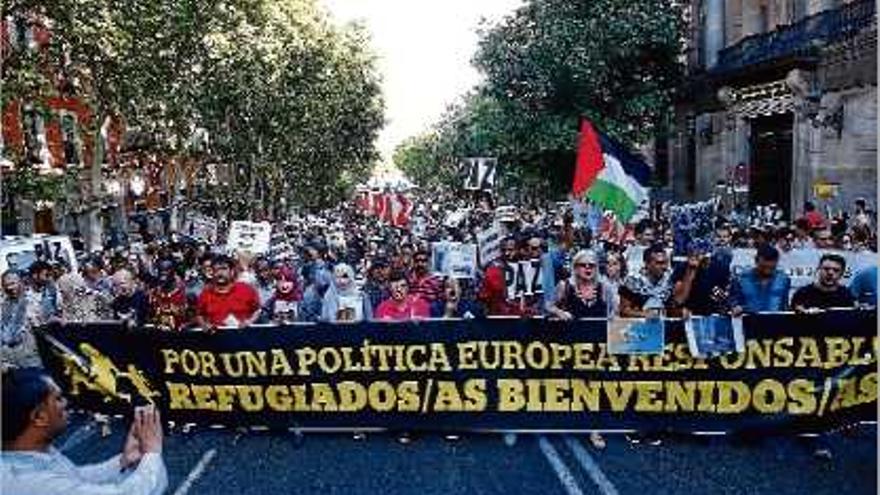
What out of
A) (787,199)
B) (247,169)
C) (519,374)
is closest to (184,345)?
(519,374)

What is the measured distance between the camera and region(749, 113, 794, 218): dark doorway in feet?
95.4

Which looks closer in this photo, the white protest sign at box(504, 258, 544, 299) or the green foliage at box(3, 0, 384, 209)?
the white protest sign at box(504, 258, 544, 299)

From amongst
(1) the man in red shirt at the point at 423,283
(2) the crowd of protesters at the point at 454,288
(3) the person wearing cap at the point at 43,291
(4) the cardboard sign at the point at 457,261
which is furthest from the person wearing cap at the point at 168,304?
(4) the cardboard sign at the point at 457,261

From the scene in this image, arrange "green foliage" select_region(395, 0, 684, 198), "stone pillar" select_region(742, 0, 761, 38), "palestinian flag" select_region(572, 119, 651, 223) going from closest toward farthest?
"palestinian flag" select_region(572, 119, 651, 223) < "stone pillar" select_region(742, 0, 761, 38) < "green foliage" select_region(395, 0, 684, 198)

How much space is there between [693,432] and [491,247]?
6.52m

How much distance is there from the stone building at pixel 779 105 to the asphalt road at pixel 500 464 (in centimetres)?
1485

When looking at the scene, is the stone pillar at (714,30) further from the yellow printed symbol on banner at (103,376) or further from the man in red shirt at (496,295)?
the yellow printed symbol on banner at (103,376)

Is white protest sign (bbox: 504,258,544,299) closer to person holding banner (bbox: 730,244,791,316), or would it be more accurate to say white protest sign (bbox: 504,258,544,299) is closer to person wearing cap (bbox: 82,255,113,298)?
person holding banner (bbox: 730,244,791,316)

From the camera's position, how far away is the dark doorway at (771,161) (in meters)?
29.1

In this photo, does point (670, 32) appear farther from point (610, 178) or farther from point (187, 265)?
point (610, 178)

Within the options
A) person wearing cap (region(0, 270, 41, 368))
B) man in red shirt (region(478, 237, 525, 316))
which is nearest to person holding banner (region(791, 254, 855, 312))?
man in red shirt (region(478, 237, 525, 316))

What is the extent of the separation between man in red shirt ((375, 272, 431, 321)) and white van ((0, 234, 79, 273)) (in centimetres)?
741

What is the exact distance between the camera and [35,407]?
3639 millimetres

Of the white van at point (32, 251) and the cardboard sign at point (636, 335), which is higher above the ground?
the white van at point (32, 251)
